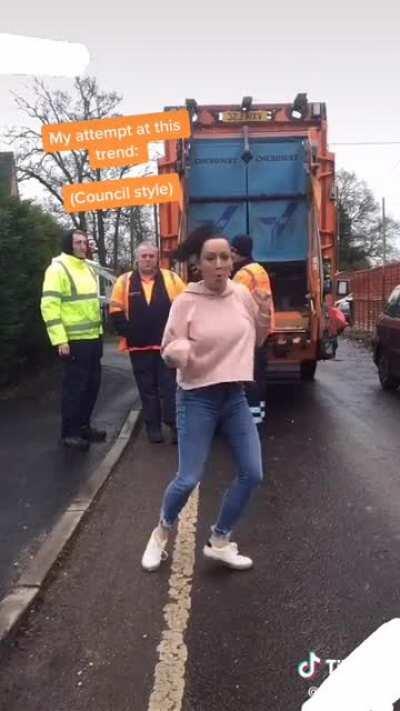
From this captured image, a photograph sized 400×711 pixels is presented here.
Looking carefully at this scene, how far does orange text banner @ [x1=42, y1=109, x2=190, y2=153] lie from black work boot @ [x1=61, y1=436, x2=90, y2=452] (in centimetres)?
401

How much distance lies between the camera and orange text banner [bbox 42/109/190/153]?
932 centimetres

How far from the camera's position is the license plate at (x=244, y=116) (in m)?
9.95

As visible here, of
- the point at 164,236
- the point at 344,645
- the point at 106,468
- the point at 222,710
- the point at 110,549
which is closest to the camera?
the point at 222,710

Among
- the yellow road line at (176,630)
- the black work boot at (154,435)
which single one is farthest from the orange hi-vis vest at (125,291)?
the yellow road line at (176,630)

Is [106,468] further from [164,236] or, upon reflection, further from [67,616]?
[164,236]

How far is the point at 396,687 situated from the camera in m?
2.97

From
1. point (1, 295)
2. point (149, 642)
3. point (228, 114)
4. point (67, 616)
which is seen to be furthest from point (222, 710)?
point (228, 114)

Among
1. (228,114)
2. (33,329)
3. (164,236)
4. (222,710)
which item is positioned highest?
(228,114)

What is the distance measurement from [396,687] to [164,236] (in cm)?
758

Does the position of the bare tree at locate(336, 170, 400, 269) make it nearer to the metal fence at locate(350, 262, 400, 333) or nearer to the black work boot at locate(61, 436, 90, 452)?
the metal fence at locate(350, 262, 400, 333)

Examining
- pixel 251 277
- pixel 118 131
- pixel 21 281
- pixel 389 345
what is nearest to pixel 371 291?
pixel 389 345

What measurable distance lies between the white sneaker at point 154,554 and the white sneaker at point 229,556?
271 mm

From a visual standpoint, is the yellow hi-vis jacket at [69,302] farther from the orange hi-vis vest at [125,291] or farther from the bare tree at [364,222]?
the bare tree at [364,222]

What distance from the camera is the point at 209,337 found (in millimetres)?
3979
